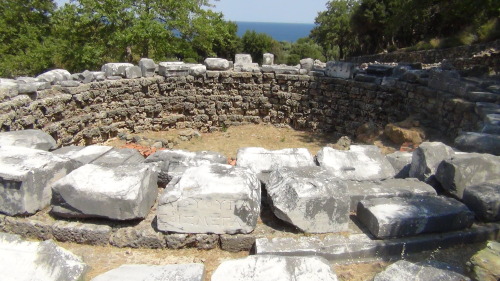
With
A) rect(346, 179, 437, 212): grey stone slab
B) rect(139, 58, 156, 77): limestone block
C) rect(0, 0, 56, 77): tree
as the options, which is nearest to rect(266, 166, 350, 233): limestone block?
rect(346, 179, 437, 212): grey stone slab

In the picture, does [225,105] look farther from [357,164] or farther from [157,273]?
[157,273]

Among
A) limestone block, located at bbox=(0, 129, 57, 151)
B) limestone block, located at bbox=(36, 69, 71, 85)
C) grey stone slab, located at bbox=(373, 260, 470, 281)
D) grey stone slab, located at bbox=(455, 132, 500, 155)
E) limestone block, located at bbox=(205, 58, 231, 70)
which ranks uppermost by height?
limestone block, located at bbox=(205, 58, 231, 70)

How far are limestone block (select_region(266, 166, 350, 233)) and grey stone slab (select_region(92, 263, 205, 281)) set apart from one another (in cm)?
98

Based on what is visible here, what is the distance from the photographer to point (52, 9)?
20.6 m

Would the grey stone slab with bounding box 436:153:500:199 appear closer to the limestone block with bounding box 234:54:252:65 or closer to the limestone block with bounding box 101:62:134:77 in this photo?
the limestone block with bounding box 101:62:134:77

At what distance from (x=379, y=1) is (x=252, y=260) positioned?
30.0m

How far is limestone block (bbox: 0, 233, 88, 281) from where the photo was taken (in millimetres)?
3000

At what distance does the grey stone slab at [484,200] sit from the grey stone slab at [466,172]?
13cm

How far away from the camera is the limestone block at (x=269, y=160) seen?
183 inches

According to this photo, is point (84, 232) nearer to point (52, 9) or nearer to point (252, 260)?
point (252, 260)

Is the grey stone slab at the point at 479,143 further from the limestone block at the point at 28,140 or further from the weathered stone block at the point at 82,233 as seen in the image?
the limestone block at the point at 28,140

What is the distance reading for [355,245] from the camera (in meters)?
3.48

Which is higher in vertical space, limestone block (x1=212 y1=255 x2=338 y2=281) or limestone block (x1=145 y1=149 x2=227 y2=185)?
limestone block (x1=145 y1=149 x2=227 y2=185)

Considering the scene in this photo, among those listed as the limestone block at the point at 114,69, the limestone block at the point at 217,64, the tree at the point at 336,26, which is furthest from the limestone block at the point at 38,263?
the tree at the point at 336,26
